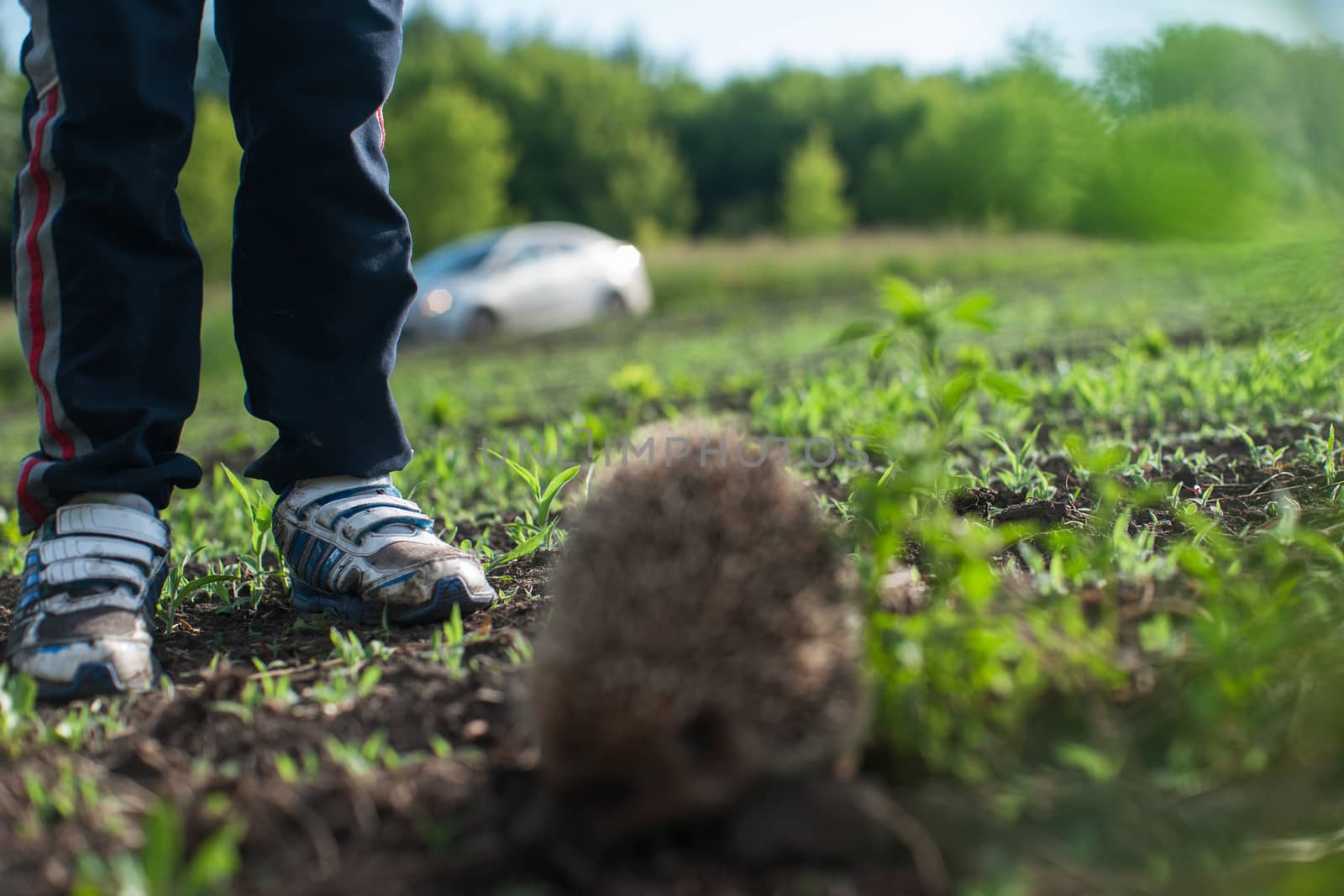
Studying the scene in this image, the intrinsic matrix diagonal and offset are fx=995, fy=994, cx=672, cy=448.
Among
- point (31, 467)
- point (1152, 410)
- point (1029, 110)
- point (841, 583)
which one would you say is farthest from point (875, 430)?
point (1152, 410)

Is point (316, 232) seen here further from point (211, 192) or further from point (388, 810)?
point (211, 192)

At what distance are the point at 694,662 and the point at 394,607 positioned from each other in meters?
1.11

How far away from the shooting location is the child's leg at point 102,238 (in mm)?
1886

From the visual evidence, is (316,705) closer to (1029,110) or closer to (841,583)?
(841,583)

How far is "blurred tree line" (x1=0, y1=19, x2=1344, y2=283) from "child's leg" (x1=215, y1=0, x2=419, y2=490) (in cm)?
127

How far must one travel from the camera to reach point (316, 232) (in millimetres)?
2180

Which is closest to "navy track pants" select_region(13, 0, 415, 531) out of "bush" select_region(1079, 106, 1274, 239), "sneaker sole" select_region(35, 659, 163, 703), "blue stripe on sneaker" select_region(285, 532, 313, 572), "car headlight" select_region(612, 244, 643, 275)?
"blue stripe on sneaker" select_region(285, 532, 313, 572)

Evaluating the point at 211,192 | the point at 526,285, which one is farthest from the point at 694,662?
the point at 211,192

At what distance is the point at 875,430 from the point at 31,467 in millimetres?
1663

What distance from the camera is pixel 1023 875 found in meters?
1.02

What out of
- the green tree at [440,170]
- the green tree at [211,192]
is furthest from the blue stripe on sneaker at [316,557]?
the green tree at [440,170]

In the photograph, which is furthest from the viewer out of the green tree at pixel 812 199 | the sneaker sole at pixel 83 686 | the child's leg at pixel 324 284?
the green tree at pixel 812 199

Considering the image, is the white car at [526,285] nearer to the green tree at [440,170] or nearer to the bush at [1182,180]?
the green tree at [440,170]

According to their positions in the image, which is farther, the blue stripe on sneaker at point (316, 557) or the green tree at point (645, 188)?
the green tree at point (645, 188)
